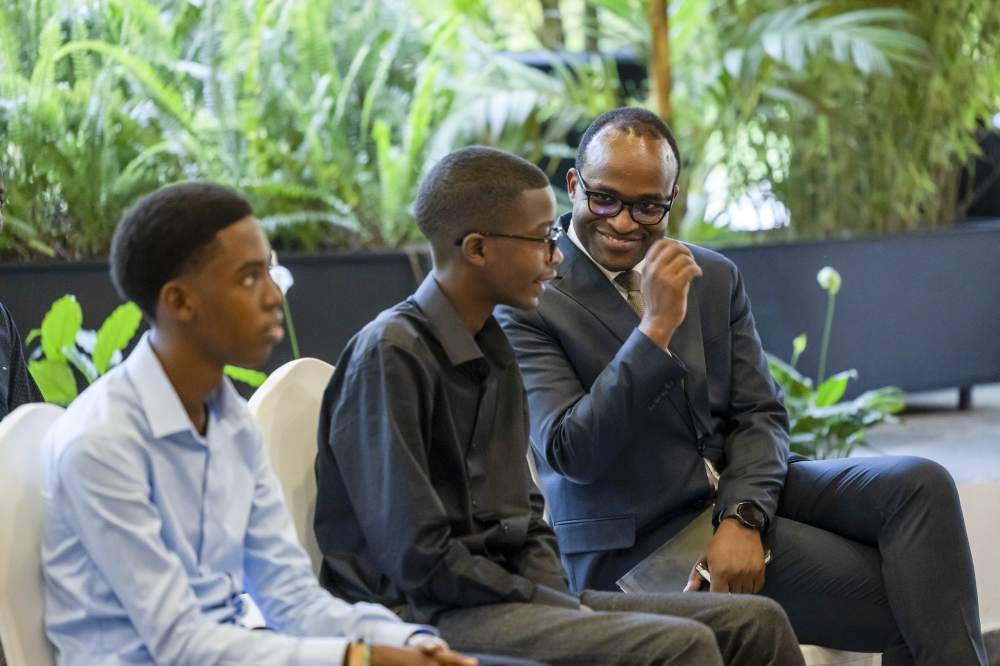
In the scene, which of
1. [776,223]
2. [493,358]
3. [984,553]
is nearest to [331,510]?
[493,358]

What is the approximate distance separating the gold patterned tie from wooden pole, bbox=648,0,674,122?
6.52 feet

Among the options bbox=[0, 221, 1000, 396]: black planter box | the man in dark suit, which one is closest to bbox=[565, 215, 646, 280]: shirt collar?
the man in dark suit

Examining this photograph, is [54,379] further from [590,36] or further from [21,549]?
[590,36]

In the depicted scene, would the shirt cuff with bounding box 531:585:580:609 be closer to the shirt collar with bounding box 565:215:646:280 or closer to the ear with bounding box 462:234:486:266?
the ear with bounding box 462:234:486:266

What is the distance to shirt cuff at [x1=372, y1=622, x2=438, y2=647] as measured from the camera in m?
1.16

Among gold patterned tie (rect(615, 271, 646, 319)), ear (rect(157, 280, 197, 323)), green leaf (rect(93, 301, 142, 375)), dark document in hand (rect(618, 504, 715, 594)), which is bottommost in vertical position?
dark document in hand (rect(618, 504, 715, 594))

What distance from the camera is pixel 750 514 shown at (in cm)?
170

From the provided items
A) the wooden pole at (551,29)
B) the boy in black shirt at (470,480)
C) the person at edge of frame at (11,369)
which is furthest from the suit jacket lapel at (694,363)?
the wooden pole at (551,29)

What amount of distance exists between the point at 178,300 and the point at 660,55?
2906 mm

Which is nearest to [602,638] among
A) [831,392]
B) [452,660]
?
[452,660]

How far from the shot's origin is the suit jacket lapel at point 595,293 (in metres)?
1.82

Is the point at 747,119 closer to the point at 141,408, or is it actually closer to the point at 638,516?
the point at 638,516

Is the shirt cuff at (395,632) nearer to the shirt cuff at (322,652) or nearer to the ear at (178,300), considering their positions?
the shirt cuff at (322,652)

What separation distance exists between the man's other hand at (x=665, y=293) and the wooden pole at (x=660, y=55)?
2.21 metres
